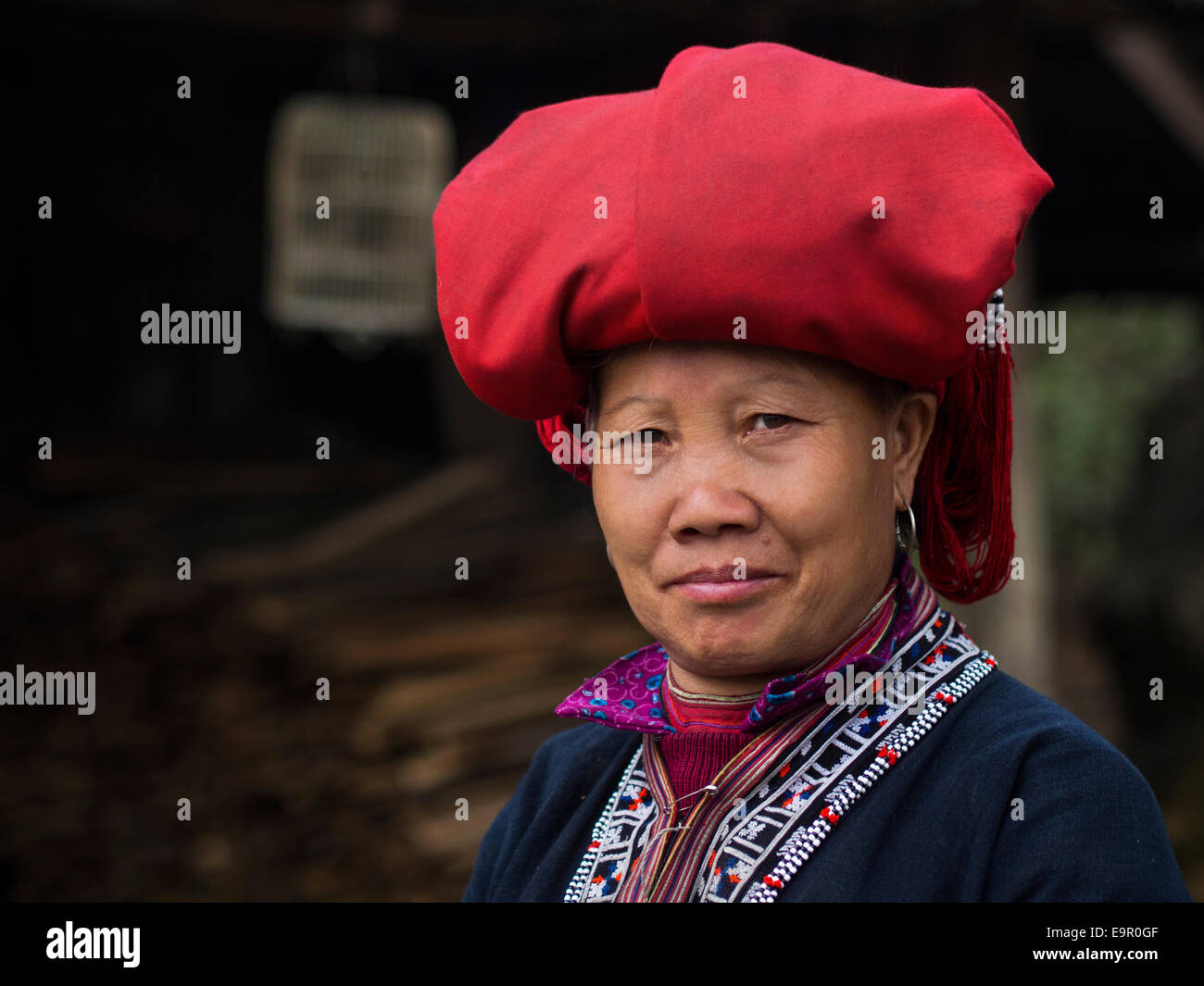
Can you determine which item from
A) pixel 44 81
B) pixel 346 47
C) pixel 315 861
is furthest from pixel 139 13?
pixel 315 861

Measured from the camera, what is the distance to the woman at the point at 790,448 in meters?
1.24

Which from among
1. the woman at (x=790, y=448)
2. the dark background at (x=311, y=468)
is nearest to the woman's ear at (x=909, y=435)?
the woman at (x=790, y=448)

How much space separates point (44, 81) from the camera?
18.6 ft

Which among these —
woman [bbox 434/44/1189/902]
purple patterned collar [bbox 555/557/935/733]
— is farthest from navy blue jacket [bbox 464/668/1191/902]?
purple patterned collar [bbox 555/557/935/733]

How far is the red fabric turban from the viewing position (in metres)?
1.24

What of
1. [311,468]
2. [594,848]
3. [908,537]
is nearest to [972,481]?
[908,537]

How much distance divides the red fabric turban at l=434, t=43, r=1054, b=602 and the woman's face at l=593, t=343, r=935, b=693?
0.05 metres

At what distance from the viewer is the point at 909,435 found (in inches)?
57.8

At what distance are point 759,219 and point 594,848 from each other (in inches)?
31.1

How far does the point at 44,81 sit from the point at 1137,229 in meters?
5.35

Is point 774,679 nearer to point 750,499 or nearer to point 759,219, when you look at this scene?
point 750,499

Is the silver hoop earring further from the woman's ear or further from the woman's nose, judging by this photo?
the woman's nose

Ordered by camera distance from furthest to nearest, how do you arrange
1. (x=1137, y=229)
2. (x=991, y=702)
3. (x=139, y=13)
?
(x=1137, y=229), (x=139, y=13), (x=991, y=702)
